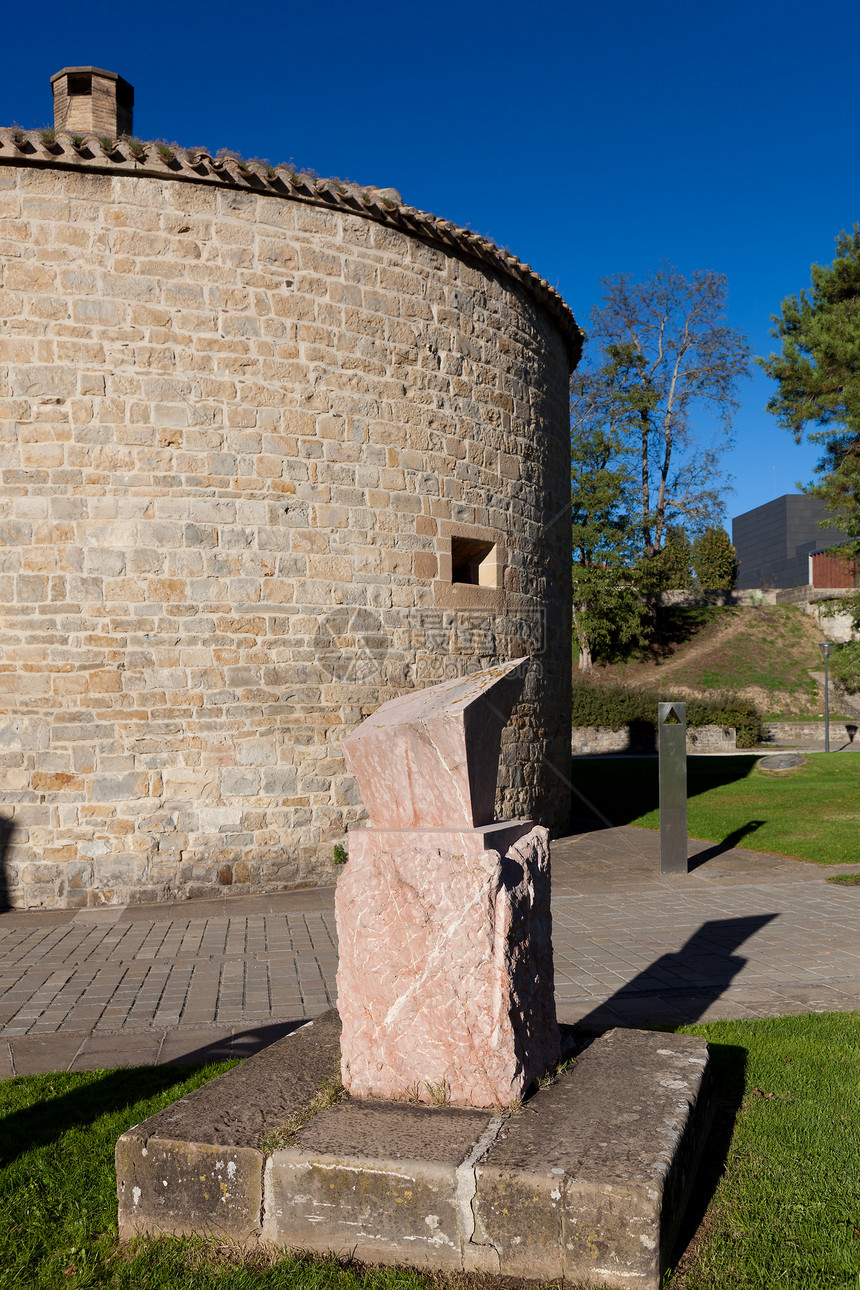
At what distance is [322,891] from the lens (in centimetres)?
777

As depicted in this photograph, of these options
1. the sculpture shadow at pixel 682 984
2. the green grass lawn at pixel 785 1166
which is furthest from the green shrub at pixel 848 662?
the green grass lawn at pixel 785 1166

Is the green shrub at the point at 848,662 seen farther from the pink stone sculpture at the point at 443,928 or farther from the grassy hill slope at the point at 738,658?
the grassy hill slope at the point at 738,658

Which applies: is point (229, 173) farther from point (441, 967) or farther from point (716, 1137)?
point (716, 1137)

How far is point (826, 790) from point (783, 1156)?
1176cm

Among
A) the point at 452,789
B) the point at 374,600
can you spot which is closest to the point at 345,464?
the point at 374,600

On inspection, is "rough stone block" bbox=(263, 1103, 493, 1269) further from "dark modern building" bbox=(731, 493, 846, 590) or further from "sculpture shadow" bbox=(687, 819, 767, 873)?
"dark modern building" bbox=(731, 493, 846, 590)

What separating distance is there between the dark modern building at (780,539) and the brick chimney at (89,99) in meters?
84.8

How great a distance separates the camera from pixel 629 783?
1605cm

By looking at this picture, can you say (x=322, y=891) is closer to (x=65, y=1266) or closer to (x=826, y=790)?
(x=65, y=1266)

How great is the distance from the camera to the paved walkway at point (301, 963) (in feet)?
14.3

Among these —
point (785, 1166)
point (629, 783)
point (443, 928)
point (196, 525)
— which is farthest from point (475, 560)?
point (629, 783)

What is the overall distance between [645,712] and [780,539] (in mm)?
82362

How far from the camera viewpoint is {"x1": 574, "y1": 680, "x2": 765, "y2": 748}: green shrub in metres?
26.4

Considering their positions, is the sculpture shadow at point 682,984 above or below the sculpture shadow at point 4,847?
below
